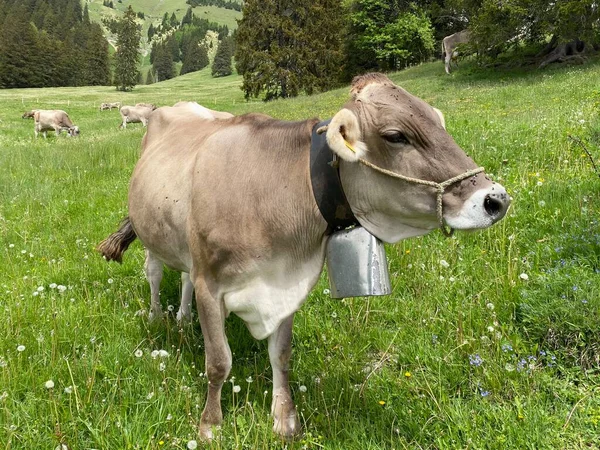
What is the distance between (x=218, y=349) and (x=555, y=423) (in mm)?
2008

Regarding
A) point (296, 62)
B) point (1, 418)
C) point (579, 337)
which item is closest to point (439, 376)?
point (579, 337)

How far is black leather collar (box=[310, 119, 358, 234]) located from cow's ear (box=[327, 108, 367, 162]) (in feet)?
0.69

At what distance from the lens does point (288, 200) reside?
9.07 feet

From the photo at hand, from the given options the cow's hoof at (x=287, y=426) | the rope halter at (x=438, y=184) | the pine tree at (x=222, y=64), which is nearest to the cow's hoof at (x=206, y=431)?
the cow's hoof at (x=287, y=426)

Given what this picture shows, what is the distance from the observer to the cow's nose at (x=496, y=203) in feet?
7.02

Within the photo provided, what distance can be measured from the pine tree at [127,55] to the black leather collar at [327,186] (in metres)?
77.6

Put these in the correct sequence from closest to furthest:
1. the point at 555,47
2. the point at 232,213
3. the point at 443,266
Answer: the point at 232,213, the point at 443,266, the point at 555,47

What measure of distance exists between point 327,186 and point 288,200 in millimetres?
314

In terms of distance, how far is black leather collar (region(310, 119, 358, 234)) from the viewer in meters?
2.53

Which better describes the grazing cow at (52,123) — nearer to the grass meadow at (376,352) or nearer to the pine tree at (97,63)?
the grass meadow at (376,352)

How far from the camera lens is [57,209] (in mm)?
7461

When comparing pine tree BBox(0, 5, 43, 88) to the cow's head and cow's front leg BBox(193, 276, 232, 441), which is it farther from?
the cow's head

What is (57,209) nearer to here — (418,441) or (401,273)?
(401,273)

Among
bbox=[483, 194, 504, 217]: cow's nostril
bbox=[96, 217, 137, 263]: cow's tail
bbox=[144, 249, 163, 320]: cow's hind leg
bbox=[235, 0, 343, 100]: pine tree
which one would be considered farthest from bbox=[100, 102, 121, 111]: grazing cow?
bbox=[483, 194, 504, 217]: cow's nostril
